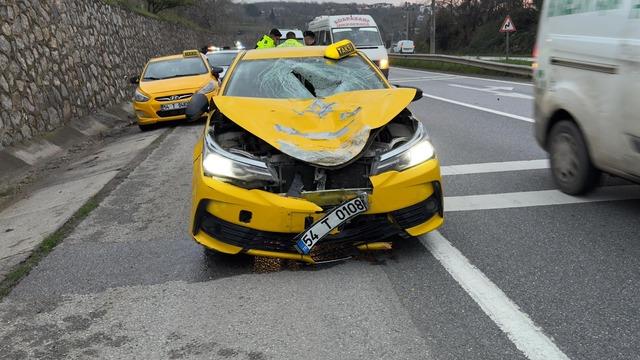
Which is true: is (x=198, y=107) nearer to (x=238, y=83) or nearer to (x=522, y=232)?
(x=238, y=83)

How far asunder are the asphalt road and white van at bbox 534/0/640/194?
400 mm

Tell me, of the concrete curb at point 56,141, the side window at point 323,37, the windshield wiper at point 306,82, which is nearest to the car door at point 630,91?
the windshield wiper at point 306,82

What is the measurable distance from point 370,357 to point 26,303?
98.7 inches

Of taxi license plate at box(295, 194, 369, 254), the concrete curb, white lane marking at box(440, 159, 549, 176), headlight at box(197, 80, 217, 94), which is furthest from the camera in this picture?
headlight at box(197, 80, 217, 94)

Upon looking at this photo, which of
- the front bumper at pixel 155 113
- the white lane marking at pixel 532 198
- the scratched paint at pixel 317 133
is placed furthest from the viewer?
the front bumper at pixel 155 113

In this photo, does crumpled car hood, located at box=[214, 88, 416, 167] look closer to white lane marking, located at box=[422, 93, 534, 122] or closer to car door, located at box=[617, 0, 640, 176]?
car door, located at box=[617, 0, 640, 176]

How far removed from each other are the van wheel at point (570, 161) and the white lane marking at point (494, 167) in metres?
0.94

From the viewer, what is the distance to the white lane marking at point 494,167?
266 inches

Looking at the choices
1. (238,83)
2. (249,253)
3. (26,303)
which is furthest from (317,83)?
(26,303)

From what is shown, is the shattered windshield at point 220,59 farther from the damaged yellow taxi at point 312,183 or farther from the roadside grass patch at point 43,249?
the damaged yellow taxi at point 312,183

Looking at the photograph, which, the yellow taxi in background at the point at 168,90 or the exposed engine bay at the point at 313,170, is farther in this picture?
the yellow taxi in background at the point at 168,90

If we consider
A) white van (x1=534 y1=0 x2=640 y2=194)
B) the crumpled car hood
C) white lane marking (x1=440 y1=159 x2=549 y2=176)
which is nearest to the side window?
white lane marking (x1=440 y1=159 x2=549 y2=176)

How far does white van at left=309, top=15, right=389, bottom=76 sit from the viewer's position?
20406 mm

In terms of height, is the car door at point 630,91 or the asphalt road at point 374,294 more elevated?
the car door at point 630,91
